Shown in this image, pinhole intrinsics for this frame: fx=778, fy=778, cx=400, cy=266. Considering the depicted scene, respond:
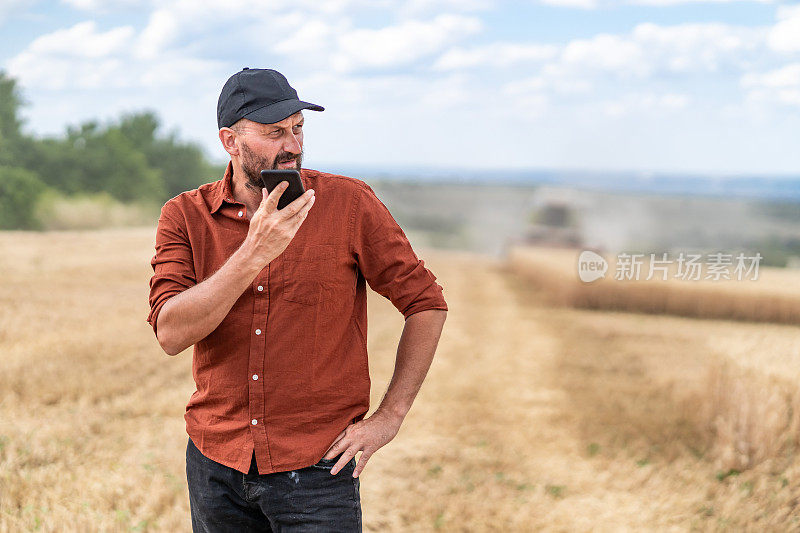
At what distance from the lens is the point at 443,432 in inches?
259

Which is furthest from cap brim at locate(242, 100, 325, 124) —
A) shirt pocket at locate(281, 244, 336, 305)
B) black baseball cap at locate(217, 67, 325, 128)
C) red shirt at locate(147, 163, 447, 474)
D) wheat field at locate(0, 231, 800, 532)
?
wheat field at locate(0, 231, 800, 532)

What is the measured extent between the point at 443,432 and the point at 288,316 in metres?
4.74

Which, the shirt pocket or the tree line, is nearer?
the shirt pocket

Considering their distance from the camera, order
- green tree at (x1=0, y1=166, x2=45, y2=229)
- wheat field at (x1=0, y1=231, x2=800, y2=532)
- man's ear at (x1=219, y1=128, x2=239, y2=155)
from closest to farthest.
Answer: man's ear at (x1=219, y1=128, x2=239, y2=155), wheat field at (x1=0, y1=231, x2=800, y2=532), green tree at (x1=0, y1=166, x2=45, y2=229)

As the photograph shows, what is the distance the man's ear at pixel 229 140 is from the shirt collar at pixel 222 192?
6cm

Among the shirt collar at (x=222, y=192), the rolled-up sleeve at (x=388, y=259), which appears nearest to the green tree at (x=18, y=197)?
the shirt collar at (x=222, y=192)

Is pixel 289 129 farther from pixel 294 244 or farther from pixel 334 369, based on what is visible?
pixel 334 369

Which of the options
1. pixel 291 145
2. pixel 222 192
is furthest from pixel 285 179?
pixel 222 192

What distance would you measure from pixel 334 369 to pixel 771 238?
62.6 m

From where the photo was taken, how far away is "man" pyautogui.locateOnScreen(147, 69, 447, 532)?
2035mm

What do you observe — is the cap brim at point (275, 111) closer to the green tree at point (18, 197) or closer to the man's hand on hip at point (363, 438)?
the man's hand on hip at point (363, 438)

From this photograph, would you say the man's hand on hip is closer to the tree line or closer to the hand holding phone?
the hand holding phone

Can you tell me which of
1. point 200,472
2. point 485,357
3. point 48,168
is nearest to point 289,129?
point 200,472

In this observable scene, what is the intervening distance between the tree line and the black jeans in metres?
6.01
